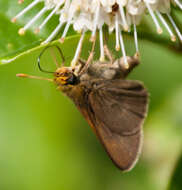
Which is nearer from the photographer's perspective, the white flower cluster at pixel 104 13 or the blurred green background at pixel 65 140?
the white flower cluster at pixel 104 13

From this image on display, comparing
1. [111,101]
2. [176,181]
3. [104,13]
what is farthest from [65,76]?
[176,181]

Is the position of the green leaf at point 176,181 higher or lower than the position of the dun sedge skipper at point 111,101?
lower

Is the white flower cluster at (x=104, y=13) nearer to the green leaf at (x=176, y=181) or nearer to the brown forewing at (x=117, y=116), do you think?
the brown forewing at (x=117, y=116)

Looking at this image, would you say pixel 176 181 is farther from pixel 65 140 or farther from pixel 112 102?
pixel 65 140

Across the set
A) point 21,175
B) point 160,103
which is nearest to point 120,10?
point 160,103

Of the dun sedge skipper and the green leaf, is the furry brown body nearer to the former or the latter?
the dun sedge skipper

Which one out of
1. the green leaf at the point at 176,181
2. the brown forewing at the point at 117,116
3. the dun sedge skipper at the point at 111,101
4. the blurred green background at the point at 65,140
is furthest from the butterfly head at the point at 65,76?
the blurred green background at the point at 65,140
